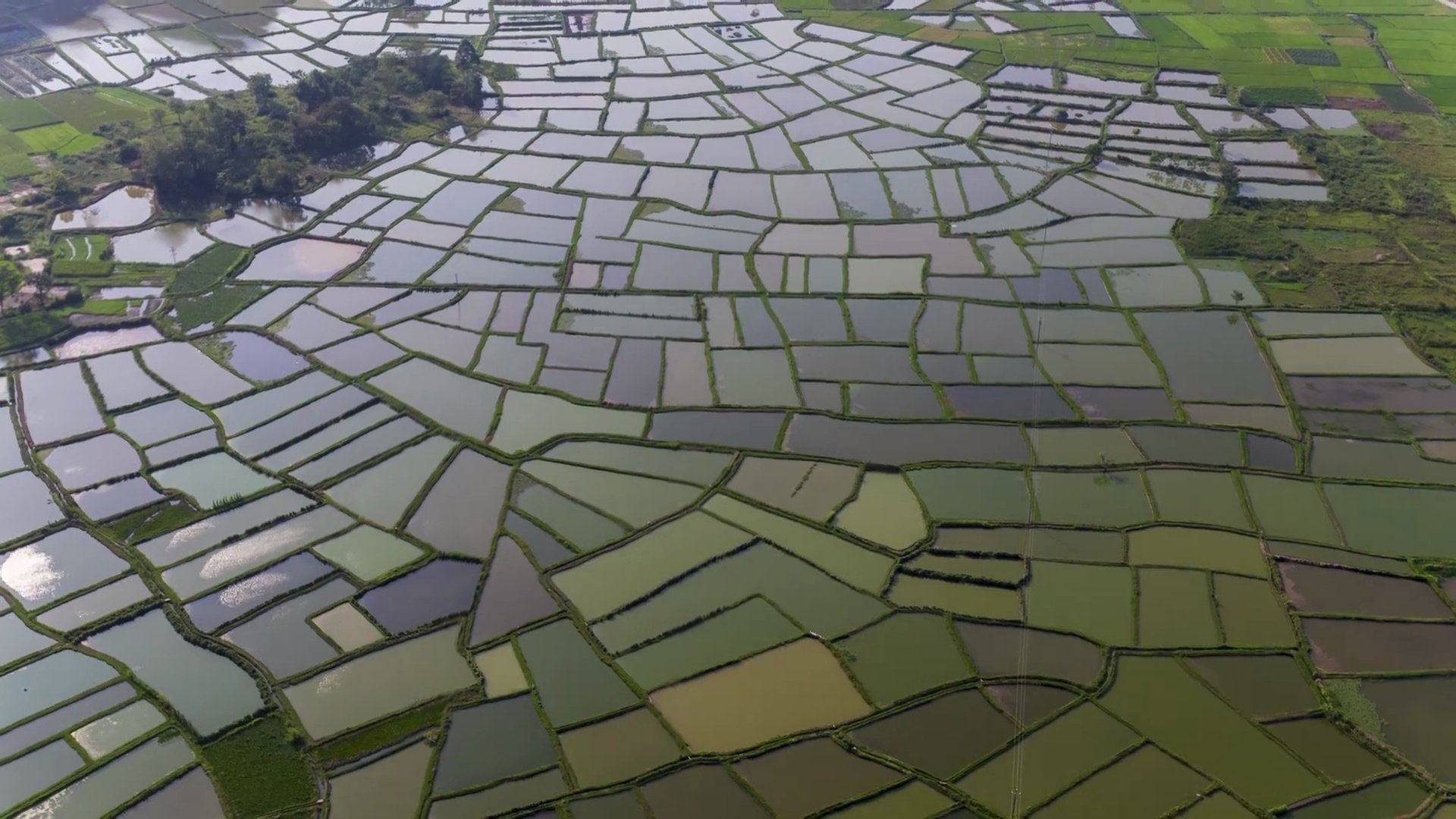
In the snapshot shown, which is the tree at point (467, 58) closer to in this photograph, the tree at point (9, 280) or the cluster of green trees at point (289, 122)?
the cluster of green trees at point (289, 122)

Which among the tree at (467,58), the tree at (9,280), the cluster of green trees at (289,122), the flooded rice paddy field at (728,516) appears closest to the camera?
the flooded rice paddy field at (728,516)

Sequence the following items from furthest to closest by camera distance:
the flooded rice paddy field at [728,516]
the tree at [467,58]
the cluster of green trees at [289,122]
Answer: the tree at [467,58] → the cluster of green trees at [289,122] → the flooded rice paddy field at [728,516]

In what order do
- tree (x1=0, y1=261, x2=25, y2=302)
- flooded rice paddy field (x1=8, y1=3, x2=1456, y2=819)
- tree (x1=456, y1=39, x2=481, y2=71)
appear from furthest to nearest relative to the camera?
tree (x1=456, y1=39, x2=481, y2=71) → tree (x1=0, y1=261, x2=25, y2=302) → flooded rice paddy field (x1=8, y1=3, x2=1456, y2=819)

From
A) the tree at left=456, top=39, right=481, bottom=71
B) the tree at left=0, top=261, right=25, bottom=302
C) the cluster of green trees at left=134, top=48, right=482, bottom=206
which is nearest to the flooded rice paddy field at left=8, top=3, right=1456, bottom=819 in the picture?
the cluster of green trees at left=134, top=48, right=482, bottom=206

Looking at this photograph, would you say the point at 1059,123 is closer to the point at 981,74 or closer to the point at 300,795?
the point at 981,74

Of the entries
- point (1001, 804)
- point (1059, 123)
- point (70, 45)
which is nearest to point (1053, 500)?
point (1001, 804)

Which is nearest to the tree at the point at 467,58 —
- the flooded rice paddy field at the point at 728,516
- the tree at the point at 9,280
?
the flooded rice paddy field at the point at 728,516

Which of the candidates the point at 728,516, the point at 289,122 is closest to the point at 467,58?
the point at 289,122

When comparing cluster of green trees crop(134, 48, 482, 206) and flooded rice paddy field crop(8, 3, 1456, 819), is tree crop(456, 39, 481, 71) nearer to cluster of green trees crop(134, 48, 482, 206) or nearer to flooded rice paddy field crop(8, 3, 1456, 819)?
cluster of green trees crop(134, 48, 482, 206)
